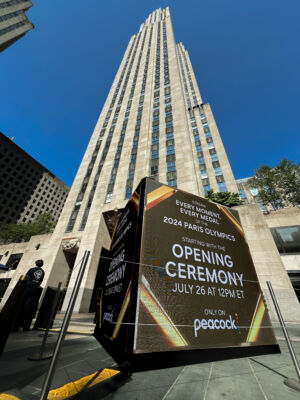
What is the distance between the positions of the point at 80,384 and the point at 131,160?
26270 mm

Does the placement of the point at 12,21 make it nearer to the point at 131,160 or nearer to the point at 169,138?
the point at 131,160

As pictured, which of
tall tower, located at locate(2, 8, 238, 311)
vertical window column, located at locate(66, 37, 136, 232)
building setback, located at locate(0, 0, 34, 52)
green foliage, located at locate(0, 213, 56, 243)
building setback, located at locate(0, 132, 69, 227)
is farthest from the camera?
building setback, located at locate(0, 132, 69, 227)

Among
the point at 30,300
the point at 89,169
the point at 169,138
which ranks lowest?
the point at 30,300

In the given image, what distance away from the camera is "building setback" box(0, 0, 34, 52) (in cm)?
5297

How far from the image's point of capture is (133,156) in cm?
2741

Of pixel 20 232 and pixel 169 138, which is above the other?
pixel 169 138

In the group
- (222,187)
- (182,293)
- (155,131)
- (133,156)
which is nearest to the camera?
(182,293)

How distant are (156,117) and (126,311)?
1356 inches

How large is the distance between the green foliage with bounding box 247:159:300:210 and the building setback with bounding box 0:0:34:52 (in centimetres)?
7943

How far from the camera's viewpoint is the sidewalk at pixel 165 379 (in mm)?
2221

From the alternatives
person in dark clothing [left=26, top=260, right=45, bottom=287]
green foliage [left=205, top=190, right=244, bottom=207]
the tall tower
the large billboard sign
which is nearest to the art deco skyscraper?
the tall tower

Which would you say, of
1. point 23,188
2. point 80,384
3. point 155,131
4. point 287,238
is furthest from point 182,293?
point 23,188

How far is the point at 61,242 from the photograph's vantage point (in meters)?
21.9

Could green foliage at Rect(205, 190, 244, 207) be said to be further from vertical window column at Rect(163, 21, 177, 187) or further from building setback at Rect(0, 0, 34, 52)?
building setback at Rect(0, 0, 34, 52)
